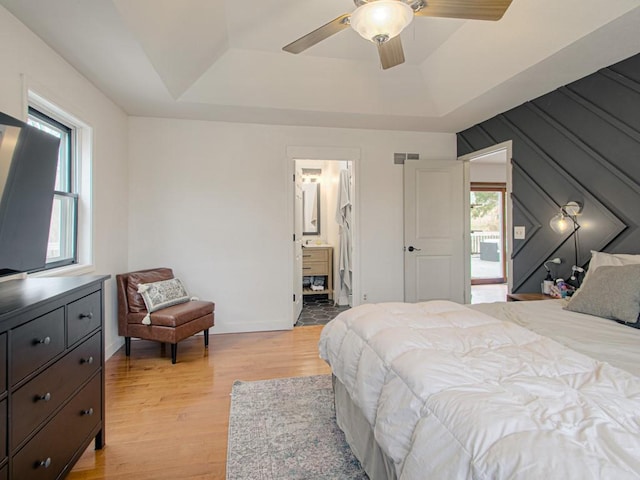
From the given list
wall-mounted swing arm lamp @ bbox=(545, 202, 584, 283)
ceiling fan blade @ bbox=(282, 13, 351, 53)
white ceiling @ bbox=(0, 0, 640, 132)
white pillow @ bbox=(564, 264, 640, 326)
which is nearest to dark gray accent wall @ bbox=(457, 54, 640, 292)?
wall-mounted swing arm lamp @ bbox=(545, 202, 584, 283)

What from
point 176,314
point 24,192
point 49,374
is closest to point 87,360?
point 49,374

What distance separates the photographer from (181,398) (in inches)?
96.8

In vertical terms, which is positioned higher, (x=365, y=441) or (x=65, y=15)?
(x=65, y=15)

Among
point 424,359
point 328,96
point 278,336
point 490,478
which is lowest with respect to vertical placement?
point 278,336

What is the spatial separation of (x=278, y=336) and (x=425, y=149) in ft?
9.73

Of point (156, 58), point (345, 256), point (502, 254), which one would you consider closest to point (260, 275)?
point (345, 256)

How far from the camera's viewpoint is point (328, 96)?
351 centimetres

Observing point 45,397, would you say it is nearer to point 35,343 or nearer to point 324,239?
point 35,343

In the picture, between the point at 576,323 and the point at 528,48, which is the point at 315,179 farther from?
the point at 576,323

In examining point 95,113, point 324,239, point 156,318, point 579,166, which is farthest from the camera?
point 324,239

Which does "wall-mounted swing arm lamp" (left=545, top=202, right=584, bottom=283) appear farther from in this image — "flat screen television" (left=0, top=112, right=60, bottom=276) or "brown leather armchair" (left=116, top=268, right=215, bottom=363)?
"flat screen television" (left=0, top=112, right=60, bottom=276)

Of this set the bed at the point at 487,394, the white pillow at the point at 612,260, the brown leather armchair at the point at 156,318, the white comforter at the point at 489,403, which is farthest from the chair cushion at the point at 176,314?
the white pillow at the point at 612,260

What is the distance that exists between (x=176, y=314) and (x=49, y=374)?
1.73 metres

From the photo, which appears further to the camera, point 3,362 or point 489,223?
point 489,223
